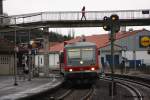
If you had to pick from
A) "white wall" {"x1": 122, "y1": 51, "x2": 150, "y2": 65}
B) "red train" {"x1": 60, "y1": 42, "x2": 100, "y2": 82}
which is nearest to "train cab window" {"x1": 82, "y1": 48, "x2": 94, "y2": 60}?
"red train" {"x1": 60, "y1": 42, "x2": 100, "y2": 82}

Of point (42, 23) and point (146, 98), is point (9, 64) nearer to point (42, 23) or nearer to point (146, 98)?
point (42, 23)

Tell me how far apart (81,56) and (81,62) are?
1.88ft

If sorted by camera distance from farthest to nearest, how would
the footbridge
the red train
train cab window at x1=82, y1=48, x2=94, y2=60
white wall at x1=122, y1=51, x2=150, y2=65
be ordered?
white wall at x1=122, y1=51, x2=150, y2=65 → the footbridge → train cab window at x1=82, y1=48, x2=94, y2=60 → the red train

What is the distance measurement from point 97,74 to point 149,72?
28903mm

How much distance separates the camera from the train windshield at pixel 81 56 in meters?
37.1

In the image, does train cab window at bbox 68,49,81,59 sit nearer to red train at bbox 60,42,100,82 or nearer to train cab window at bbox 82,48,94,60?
red train at bbox 60,42,100,82

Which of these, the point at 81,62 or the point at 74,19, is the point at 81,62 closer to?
the point at 81,62

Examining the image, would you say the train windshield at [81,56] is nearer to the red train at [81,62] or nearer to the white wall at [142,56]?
the red train at [81,62]

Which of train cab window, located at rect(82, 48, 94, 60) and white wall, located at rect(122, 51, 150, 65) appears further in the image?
white wall, located at rect(122, 51, 150, 65)

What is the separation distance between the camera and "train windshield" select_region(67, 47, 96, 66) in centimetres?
3706

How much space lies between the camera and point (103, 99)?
27172mm

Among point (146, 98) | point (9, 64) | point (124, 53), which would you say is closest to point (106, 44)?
point (124, 53)

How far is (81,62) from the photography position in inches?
1455

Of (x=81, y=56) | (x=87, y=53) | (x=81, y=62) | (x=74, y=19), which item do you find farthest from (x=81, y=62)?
(x=74, y=19)
